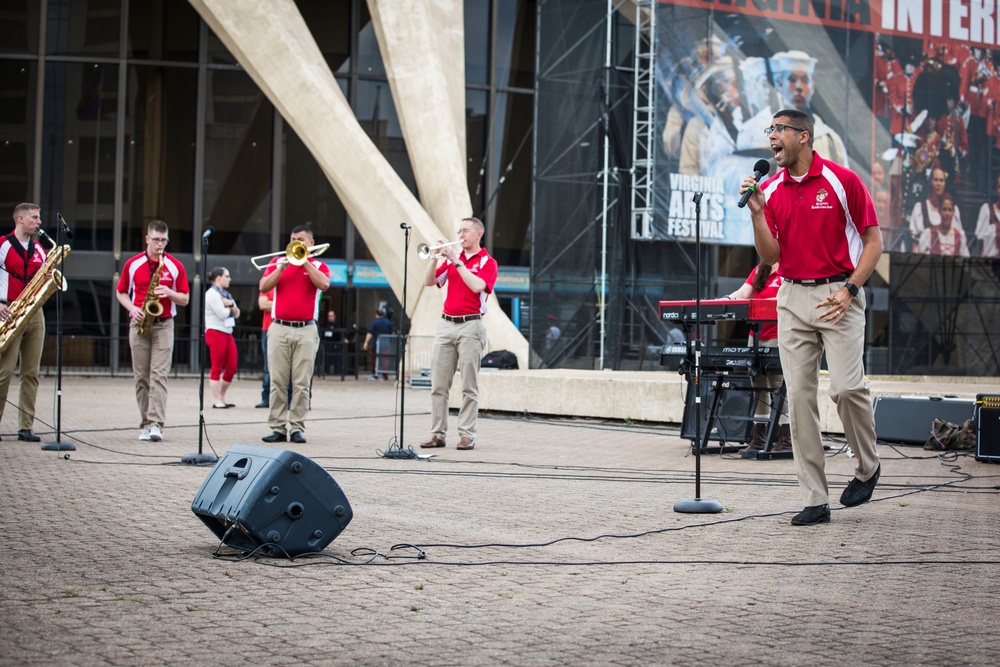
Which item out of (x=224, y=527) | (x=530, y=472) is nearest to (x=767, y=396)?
(x=530, y=472)

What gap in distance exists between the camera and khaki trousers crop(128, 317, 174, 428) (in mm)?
12008

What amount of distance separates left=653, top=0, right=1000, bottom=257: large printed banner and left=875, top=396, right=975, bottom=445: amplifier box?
407 inches

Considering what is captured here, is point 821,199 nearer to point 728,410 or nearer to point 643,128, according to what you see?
point 728,410

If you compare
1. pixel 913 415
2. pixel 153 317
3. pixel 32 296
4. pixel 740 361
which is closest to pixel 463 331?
pixel 740 361

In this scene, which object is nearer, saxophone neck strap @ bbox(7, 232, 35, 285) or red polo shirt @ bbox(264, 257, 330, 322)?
red polo shirt @ bbox(264, 257, 330, 322)

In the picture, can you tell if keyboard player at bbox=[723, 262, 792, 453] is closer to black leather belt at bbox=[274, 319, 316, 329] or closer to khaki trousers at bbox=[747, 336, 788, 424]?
khaki trousers at bbox=[747, 336, 788, 424]

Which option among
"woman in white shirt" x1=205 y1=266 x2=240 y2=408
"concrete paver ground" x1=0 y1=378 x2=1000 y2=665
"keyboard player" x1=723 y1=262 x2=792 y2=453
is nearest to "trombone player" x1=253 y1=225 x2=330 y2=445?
"concrete paver ground" x1=0 y1=378 x2=1000 y2=665

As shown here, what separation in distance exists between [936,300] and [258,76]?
1626 cm

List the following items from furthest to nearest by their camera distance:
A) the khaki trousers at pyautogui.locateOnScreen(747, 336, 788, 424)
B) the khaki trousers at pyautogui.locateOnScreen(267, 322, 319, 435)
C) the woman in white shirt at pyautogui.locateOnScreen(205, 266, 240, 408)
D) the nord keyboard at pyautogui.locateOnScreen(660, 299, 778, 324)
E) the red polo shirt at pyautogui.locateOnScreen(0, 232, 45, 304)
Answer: the woman in white shirt at pyautogui.locateOnScreen(205, 266, 240, 408)
the red polo shirt at pyautogui.locateOnScreen(0, 232, 45, 304)
the khaki trousers at pyautogui.locateOnScreen(267, 322, 319, 435)
the khaki trousers at pyautogui.locateOnScreen(747, 336, 788, 424)
the nord keyboard at pyautogui.locateOnScreen(660, 299, 778, 324)

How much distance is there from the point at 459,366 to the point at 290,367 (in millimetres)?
1661

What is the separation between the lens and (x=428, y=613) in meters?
4.51

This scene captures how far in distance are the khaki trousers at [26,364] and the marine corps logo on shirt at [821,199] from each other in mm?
8134

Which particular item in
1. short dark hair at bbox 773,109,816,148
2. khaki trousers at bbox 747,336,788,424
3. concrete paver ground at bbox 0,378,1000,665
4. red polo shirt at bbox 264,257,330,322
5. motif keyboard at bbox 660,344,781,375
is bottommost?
concrete paver ground at bbox 0,378,1000,665

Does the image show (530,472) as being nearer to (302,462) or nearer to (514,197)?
(302,462)
